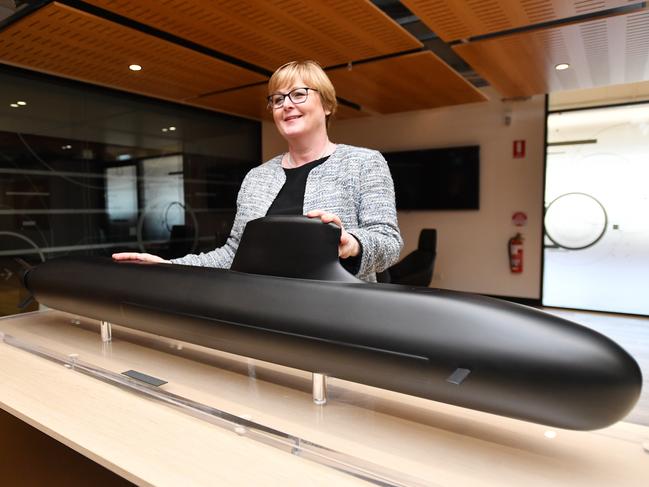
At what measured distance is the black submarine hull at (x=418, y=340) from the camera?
579 mm

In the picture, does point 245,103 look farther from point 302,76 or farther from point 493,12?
point 302,76

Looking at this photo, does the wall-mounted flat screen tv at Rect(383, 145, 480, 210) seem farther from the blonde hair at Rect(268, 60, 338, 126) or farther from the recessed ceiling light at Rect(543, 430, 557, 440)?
the recessed ceiling light at Rect(543, 430, 557, 440)

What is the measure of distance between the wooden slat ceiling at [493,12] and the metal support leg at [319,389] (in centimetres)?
235

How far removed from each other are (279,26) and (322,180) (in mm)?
2199

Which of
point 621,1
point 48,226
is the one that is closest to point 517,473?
point 621,1

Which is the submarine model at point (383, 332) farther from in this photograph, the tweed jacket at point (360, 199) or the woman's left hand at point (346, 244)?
the tweed jacket at point (360, 199)

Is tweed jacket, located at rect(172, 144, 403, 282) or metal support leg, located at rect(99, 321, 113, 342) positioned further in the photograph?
metal support leg, located at rect(99, 321, 113, 342)

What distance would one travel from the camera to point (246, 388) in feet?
2.98

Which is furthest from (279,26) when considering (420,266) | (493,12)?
(420,266)

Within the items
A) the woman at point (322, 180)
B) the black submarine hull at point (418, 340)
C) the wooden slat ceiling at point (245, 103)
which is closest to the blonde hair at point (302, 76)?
the woman at point (322, 180)

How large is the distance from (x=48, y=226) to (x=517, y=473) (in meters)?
4.33

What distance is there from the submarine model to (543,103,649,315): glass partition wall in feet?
15.5

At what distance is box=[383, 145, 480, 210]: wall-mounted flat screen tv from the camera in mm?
5133

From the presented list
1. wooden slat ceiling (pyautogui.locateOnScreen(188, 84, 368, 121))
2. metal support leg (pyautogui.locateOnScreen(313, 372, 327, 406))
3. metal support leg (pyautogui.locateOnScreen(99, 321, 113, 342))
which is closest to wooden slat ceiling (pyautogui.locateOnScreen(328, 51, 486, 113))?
wooden slat ceiling (pyautogui.locateOnScreen(188, 84, 368, 121))
